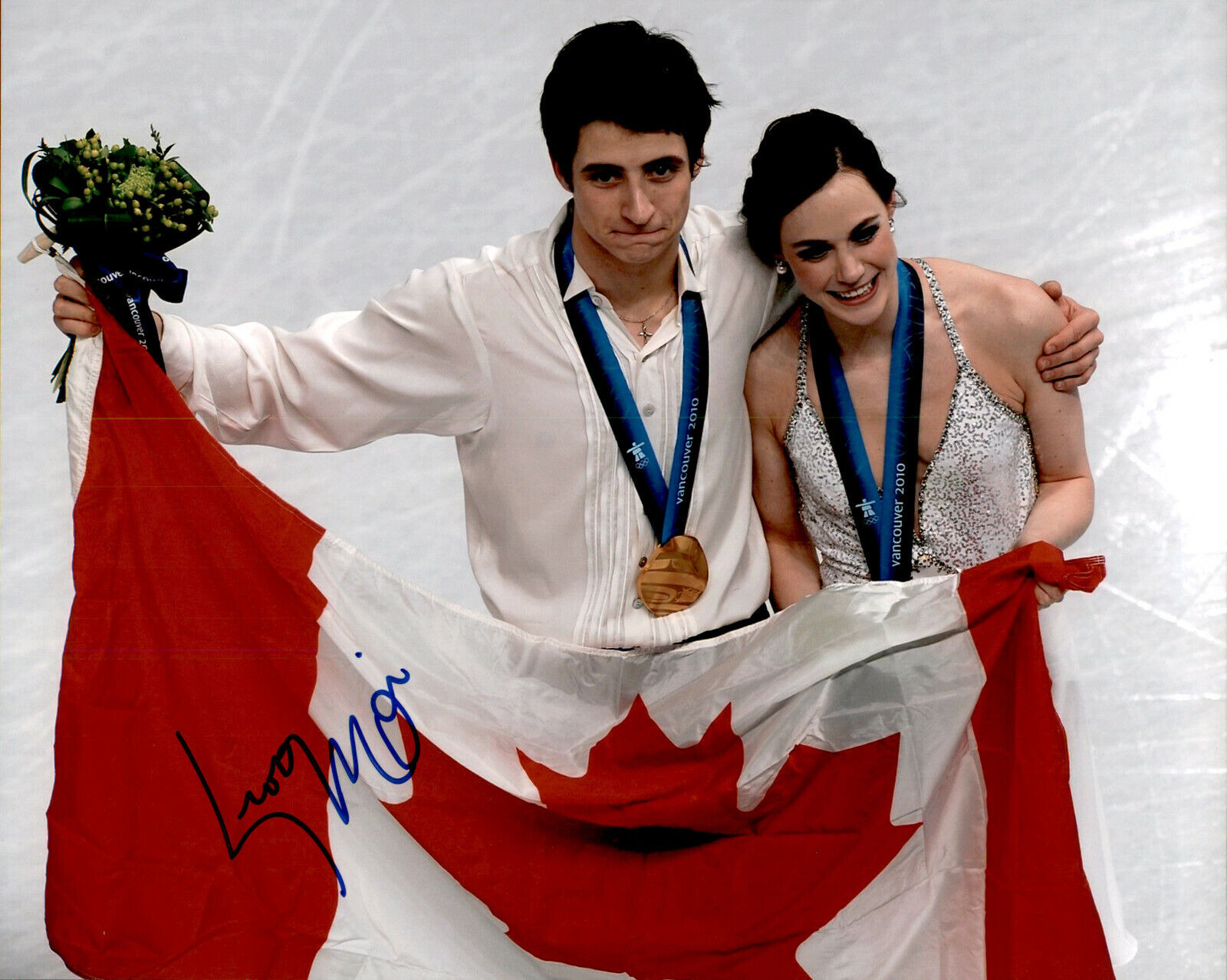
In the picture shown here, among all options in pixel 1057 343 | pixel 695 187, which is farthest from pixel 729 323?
pixel 695 187

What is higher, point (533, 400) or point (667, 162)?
point (667, 162)

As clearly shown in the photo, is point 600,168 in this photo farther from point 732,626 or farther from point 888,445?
point 732,626

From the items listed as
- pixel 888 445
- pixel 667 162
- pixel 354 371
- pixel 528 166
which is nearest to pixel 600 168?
pixel 667 162

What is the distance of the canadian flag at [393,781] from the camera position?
1.98 metres

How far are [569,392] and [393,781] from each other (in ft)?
1.81

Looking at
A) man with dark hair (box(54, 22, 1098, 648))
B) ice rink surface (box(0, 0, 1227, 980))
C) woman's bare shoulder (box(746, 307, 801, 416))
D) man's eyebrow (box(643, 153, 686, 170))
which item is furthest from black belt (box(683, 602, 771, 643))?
ice rink surface (box(0, 0, 1227, 980))

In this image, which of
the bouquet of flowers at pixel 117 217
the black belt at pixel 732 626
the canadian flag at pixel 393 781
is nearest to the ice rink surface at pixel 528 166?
the black belt at pixel 732 626

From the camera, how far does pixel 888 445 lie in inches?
84.7

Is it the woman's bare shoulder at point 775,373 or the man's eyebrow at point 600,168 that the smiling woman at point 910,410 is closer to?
the woman's bare shoulder at point 775,373

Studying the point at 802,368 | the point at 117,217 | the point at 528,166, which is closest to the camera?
the point at 117,217

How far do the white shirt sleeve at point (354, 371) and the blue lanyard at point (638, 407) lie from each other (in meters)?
0.14

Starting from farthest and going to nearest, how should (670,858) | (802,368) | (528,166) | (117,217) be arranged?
(528,166), (802,368), (670,858), (117,217)

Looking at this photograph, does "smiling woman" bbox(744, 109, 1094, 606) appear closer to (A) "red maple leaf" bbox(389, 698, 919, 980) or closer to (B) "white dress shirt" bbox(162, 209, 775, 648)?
(B) "white dress shirt" bbox(162, 209, 775, 648)

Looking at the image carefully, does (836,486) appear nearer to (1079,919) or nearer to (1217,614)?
(1079,919)
